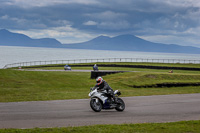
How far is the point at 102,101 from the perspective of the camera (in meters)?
14.8

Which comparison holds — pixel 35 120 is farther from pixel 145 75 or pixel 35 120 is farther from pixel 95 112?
pixel 145 75

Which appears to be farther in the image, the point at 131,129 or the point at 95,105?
the point at 95,105

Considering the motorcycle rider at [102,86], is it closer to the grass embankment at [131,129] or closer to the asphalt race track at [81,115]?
the asphalt race track at [81,115]

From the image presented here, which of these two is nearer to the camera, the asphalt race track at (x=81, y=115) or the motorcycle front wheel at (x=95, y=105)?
the asphalt race track at (x=81, y=115)

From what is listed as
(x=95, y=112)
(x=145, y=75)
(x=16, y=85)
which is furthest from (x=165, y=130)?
(x=145, y=75)

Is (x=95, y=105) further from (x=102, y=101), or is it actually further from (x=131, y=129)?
(x=131, y=129)

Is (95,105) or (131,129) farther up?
(95,105)

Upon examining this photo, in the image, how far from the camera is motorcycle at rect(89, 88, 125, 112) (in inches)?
574

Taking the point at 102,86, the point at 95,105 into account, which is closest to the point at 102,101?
the point at 95,105

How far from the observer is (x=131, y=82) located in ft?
111

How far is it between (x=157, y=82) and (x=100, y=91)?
62.7 feet

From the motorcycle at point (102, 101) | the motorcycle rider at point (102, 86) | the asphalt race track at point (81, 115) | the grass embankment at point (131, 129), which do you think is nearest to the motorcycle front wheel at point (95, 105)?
the motorcycle at point (102, 101)

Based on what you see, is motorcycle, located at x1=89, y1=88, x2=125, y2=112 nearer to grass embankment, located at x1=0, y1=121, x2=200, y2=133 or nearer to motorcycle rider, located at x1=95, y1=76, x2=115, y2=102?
motorcycle rider, located at x1=95, y1=76, x2=115, y2=102

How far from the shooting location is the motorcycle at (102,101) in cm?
1458
